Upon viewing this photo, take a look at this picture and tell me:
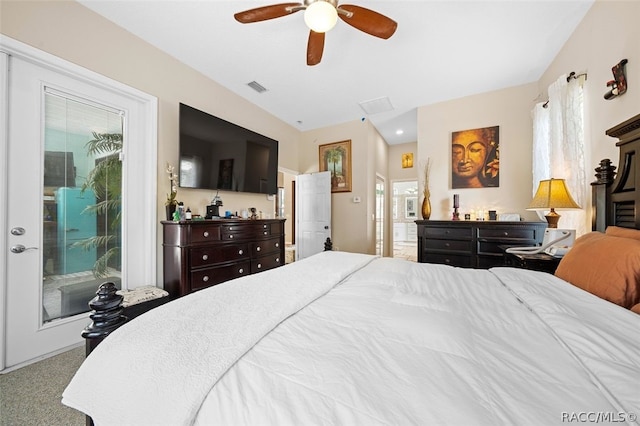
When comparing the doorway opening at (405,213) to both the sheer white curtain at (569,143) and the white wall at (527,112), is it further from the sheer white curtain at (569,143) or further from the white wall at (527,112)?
the sheer white curtain at (569,143)

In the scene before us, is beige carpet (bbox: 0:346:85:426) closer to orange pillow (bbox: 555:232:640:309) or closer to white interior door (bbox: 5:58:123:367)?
white interior door (bbox: 5:58:123:367)

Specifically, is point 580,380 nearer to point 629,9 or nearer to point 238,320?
point 238,320

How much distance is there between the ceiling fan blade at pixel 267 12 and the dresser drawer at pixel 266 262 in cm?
250

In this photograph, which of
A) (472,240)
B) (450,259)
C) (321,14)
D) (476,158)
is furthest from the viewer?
(476,158)

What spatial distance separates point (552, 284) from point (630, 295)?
0.23 metres

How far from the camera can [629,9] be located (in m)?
1.51

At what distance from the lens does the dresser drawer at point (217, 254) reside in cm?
237

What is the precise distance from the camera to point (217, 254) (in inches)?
101

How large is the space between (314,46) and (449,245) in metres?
2.82

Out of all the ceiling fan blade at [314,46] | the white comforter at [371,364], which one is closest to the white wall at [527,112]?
the white comforter at [371,364]

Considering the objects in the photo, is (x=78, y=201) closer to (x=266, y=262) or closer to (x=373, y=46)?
(x=266, y=262)

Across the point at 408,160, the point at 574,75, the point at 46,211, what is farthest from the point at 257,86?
the point at 408,160

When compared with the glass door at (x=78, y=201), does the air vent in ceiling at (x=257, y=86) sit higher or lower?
higher

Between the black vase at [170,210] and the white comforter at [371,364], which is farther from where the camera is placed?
the black vase at [170,210]
